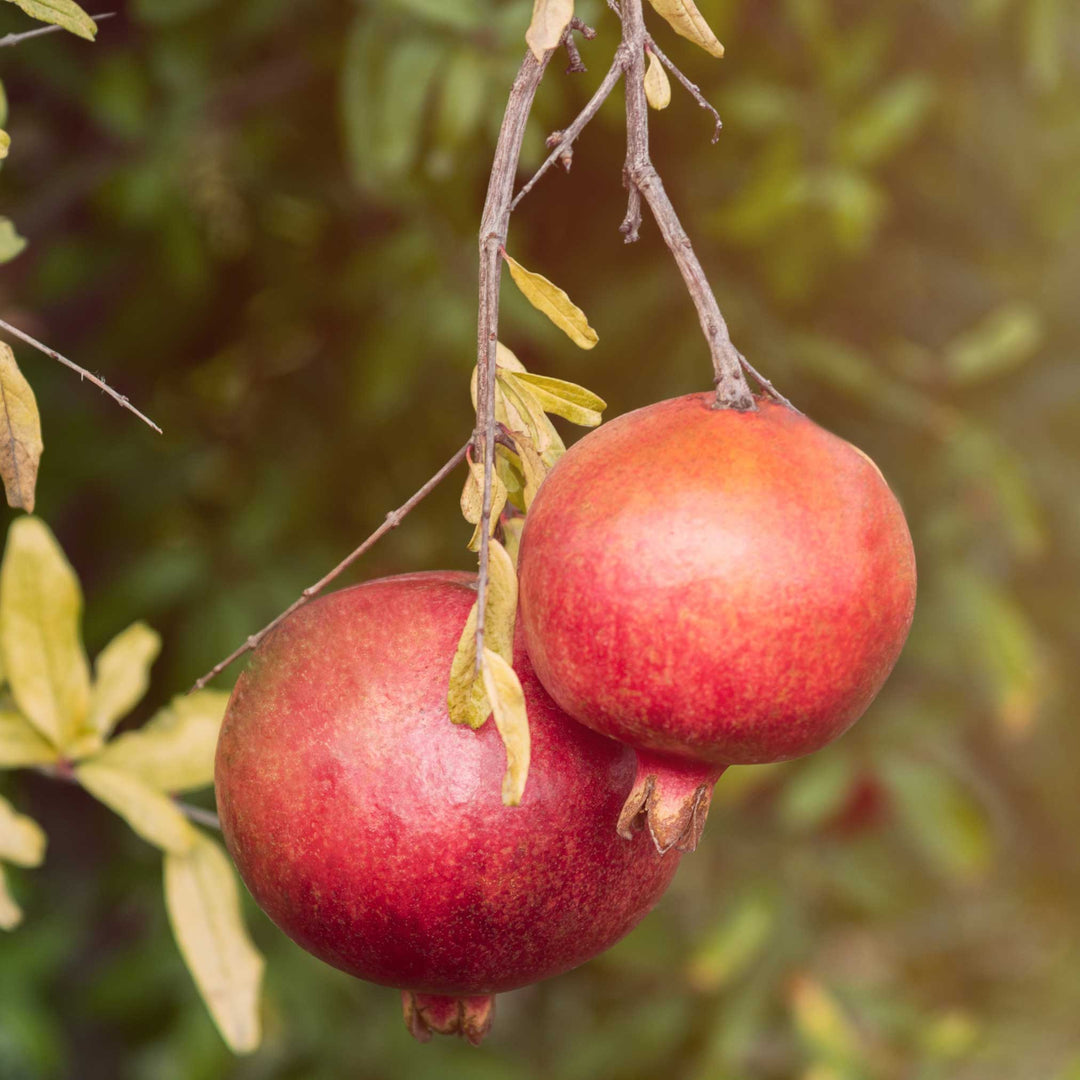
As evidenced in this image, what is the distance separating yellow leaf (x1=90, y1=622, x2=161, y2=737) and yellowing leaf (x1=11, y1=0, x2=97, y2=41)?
370 mm

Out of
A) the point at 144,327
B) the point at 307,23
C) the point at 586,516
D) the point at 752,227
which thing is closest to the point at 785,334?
the point at 752,227

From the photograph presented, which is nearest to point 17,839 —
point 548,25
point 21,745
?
point 21,745

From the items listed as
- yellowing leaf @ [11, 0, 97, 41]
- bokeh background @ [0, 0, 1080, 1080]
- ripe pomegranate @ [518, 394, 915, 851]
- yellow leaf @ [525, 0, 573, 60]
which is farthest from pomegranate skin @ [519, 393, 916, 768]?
bokeh background @ [0, 0, 1080, 1080]

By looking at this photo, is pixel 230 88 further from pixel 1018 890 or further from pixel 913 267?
pixel 1018 890

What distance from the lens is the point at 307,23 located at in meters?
1.55

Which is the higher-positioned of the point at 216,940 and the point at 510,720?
the point at 510,720

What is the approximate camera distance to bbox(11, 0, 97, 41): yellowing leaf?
2.03 ft

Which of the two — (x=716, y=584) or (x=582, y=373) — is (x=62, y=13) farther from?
(x=582, y=373)

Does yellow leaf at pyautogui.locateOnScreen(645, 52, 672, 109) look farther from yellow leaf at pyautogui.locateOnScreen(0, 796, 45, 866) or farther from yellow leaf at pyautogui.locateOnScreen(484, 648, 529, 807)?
yellow leaf at pyautogui.locateOnScreen(0, 796, 45, 866)

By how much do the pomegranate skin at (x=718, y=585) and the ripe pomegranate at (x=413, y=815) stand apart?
0.06m

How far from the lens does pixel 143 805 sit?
2.60 feet

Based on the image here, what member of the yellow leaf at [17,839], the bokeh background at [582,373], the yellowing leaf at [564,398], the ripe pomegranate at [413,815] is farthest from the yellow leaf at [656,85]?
the bokeh background at [582,373]

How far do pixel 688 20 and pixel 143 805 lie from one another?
1.75 ft

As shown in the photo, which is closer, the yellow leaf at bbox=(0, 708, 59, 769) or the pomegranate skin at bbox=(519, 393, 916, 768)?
the pomegranate skin at bbox=(519, 393, 916, 768)
